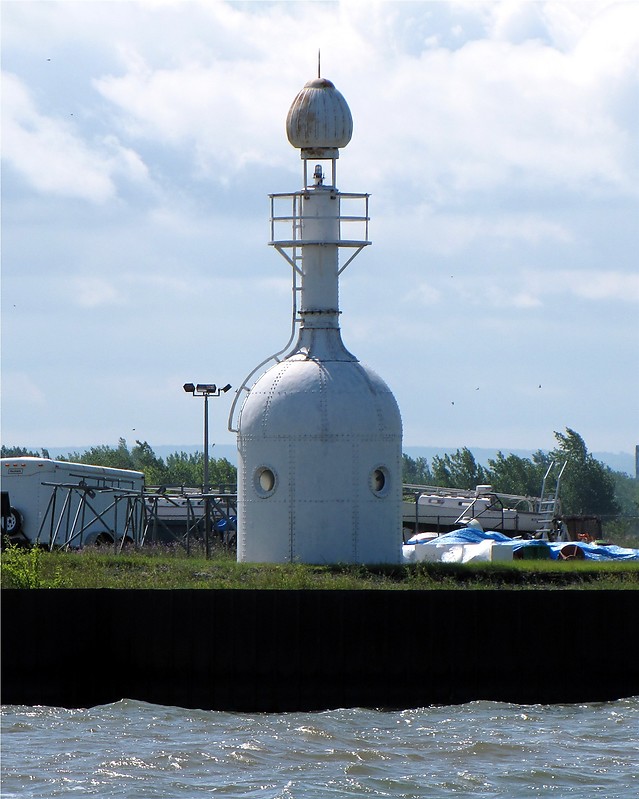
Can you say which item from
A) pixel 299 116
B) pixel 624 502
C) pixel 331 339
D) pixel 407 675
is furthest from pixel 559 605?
pixel 624 502

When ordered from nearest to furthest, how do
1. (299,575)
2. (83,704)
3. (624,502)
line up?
1. (83,704)
2. (299,575)
3. (624,502)

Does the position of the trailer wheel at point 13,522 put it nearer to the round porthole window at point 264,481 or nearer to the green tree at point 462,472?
the round porthole window at point 264,481

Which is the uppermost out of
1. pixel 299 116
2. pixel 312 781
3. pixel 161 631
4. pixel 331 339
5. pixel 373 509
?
pixel 299 116

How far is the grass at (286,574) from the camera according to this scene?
97.4 feet

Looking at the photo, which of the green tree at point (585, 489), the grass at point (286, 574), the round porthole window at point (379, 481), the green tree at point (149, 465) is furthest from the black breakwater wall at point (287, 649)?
the green tree at point (585, 489)

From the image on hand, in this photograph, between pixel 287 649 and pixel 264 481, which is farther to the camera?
pixel 264 481

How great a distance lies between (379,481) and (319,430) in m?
1.93

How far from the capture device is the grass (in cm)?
2969

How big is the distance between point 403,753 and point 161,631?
226 inches

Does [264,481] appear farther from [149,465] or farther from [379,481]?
[149,465]

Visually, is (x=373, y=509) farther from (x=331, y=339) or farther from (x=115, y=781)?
(x=115, y=781)

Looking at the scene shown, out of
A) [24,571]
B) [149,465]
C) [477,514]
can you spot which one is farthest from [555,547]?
[149,465]

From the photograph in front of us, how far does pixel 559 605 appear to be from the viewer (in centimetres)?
2838

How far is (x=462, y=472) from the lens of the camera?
383 ft
